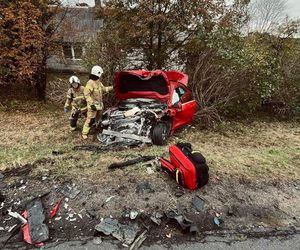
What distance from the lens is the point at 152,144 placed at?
7367mm

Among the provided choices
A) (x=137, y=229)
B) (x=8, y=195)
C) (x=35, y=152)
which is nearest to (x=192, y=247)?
(x=137, y=229)

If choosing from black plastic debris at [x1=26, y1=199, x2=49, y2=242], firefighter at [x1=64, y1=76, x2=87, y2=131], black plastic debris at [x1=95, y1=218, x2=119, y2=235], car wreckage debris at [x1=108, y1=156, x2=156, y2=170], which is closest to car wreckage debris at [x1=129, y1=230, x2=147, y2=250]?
black plastic debris at [x1=95, y1=218, x2=119, y2=235]

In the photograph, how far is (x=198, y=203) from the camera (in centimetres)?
477

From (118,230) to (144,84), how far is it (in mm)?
4873

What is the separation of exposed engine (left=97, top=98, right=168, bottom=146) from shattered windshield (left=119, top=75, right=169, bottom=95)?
0.39 m

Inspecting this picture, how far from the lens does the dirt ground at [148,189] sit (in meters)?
4.41

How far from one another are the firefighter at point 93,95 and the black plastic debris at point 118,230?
3.93m

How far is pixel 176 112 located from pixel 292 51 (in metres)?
6.03

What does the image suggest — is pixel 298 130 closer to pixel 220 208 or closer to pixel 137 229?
pixel 220 208

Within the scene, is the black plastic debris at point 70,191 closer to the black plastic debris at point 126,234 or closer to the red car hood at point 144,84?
the black plastic debris at point 126,234

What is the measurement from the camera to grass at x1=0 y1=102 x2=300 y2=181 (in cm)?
593

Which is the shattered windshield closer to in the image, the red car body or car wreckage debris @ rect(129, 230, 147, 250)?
the red car body

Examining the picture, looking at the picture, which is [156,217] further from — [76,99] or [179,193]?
[76,99]

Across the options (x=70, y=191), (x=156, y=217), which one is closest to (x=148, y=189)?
(x=156, y=217)
